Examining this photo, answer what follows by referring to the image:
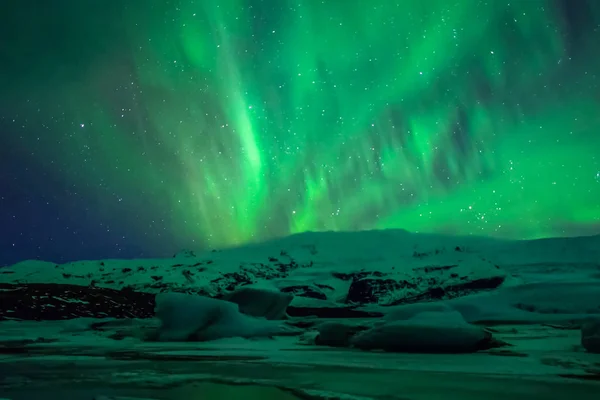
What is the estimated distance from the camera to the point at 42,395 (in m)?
9.11

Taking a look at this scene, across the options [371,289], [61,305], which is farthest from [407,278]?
[61,305]

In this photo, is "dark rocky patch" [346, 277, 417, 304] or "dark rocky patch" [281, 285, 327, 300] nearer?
"dark rocky patch" [346, 277, 417, 304]

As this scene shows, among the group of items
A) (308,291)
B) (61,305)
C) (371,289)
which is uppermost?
(308,291)

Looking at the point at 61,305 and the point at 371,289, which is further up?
the point at 61,305

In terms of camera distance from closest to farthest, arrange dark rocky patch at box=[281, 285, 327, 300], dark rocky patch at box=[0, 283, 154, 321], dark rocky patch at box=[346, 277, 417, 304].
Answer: dark rocky patch at box=[0, 283, 154, 321] → dark rocky patch at box=[346, 277, 417, 304] → dark rocky patch at box=[281, 285, 327, 300]

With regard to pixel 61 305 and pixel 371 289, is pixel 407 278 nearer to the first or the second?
pixel 371 289

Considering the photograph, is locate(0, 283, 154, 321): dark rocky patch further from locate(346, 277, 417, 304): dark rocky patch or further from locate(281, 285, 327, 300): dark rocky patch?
locate(346, 277, 417, 304): dark rocky patch

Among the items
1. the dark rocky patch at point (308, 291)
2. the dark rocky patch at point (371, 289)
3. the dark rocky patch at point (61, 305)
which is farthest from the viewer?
the dark rocky patch at point (308, 291)

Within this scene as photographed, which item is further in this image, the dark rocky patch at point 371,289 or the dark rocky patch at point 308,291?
the dark rocky patch at point 308,291

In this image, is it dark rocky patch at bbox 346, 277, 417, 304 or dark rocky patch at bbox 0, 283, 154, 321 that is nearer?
dark rocky patch at bbox 0, 283, 154, 321

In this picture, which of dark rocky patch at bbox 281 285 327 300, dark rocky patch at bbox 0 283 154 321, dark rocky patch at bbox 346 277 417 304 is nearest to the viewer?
dark rocky patch at bbox 0 283 154 321

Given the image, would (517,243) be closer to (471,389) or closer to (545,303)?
(545,303)

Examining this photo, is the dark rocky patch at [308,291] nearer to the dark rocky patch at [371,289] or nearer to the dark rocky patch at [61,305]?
the dark rocky patch at [371,289]

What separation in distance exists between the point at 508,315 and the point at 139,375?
135 ft
